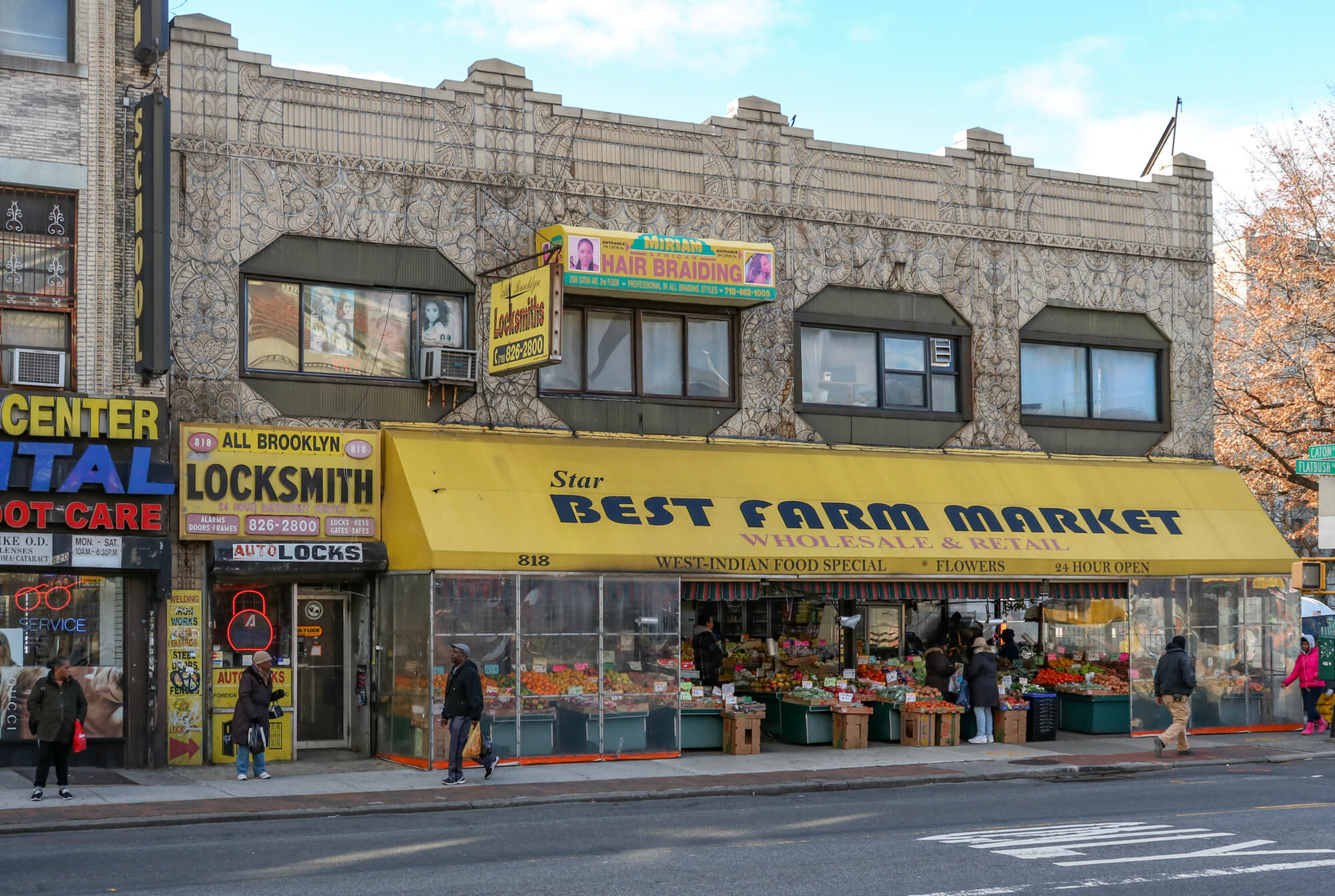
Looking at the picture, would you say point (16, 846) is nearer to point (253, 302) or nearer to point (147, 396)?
point (147, 396)

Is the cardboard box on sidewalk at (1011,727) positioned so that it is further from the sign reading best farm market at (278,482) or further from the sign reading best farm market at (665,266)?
the sign reading best farm market at (278,482)

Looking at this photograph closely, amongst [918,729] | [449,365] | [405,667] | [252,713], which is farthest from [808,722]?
[252,713]

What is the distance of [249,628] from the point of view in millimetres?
18938

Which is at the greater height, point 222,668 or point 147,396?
point 147,396

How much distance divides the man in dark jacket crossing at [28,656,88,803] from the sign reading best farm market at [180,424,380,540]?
9.17 ft

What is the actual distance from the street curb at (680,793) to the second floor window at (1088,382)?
21.0ft

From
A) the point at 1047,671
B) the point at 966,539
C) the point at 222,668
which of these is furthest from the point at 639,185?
the point at 1047,671

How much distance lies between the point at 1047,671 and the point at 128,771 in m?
14.2

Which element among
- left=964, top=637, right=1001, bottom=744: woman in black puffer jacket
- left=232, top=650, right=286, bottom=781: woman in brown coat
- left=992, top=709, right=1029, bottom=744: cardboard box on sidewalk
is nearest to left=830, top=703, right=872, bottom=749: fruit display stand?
left=964, top=637, right=1001, bottom=744: woman in black puffer jacket

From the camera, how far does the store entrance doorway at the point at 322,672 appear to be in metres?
19.6

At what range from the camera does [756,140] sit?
22266 millimetres

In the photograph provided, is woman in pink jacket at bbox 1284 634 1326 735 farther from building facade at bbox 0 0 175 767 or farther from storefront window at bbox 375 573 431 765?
building facade at bbox 0 0 175 767

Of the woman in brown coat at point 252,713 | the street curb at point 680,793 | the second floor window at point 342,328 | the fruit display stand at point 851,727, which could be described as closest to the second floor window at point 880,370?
the fruit display stand at point 851,727

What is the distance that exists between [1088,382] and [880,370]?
4.03m
